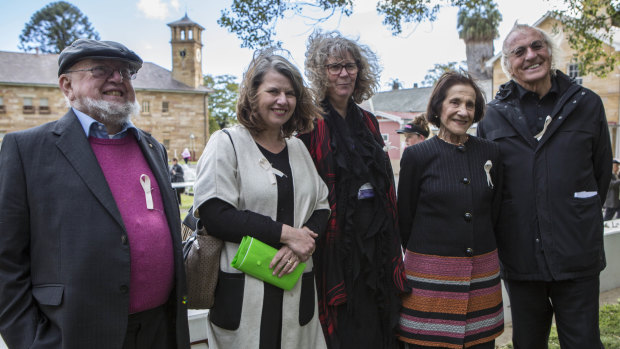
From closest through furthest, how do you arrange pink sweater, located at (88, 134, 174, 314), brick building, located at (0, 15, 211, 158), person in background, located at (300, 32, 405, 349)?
pink sweater, located at (88, 134, 174, 314) → person in background, located at (300, 32, 405, 349) → brick building, located at (0, 15, 211, 158)

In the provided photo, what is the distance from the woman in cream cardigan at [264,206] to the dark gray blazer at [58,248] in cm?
44

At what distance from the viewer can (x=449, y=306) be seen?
97.0 inches

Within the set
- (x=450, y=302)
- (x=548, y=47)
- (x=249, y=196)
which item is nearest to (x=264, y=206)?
(x=249, y=196)

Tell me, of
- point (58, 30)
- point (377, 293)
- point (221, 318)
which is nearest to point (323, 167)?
point (377, 293)

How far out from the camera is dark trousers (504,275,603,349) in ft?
8.40

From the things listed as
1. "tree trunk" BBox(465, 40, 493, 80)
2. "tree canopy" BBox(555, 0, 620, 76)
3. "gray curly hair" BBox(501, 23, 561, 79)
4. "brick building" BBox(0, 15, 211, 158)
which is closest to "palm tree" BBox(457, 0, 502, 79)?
"tree trunk" BBox(465, 40, 493, 80)

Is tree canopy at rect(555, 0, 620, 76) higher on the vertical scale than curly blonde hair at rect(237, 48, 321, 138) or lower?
higher

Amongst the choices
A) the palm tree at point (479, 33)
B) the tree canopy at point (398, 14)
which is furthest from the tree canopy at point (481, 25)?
the tree canopy at point (398, 14)

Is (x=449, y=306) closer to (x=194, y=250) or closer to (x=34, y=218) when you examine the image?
(x=194, y=250)

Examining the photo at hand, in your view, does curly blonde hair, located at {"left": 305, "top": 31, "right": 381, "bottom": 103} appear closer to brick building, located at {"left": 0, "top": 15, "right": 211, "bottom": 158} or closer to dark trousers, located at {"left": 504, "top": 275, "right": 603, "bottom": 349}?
dark trousers, located at {"left": 504, "top": 275, "right": 603, "bottom": 349}

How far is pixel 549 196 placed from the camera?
256 cm

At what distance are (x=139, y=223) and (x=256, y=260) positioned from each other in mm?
526

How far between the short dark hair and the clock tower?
1791 inches

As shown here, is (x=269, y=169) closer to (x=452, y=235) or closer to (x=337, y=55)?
(x=337, y=55)
